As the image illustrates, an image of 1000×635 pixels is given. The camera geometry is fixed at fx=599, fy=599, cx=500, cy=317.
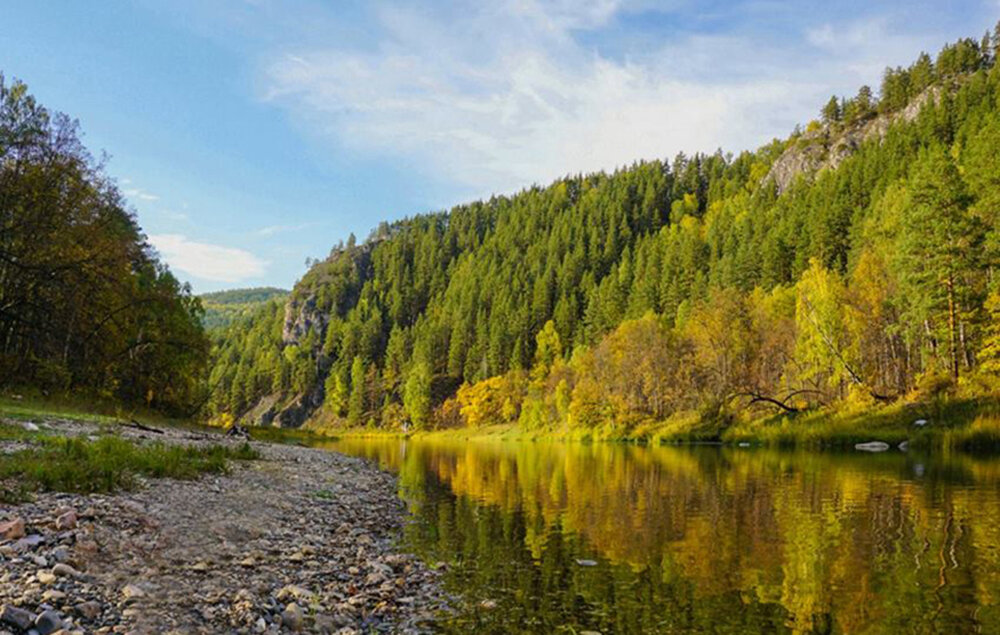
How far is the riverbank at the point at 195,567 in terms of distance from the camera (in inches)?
303

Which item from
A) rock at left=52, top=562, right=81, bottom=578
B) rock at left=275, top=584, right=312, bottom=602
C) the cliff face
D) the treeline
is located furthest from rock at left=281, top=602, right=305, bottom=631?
the cliff face

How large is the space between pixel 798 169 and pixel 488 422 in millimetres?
131857

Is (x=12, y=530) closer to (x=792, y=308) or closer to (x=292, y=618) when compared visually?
(x=292, y=618)

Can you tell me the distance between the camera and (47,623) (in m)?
6.52

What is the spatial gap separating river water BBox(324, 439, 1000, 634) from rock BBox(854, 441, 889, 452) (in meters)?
21.3

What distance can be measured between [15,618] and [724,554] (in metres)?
13.4

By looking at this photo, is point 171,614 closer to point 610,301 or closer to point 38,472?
point 38,472

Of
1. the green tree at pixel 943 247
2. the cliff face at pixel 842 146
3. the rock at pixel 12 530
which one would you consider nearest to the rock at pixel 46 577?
the rock at pixel 12 530

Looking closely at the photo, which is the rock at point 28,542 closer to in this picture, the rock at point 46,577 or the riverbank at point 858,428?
the rock at point 46,577

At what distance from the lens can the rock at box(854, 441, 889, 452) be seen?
4845 centimetres

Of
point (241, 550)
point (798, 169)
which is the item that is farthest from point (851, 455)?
point (798, 169)

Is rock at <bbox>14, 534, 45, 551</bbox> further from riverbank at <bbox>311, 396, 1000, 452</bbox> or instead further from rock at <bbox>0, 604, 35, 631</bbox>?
riverbank at <bbox>311, 396, 1000, 452</bbox>

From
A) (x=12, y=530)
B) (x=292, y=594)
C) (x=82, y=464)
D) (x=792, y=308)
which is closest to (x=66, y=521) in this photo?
(x=12, y=530)

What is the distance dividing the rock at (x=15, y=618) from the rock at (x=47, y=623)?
2.8 inches
